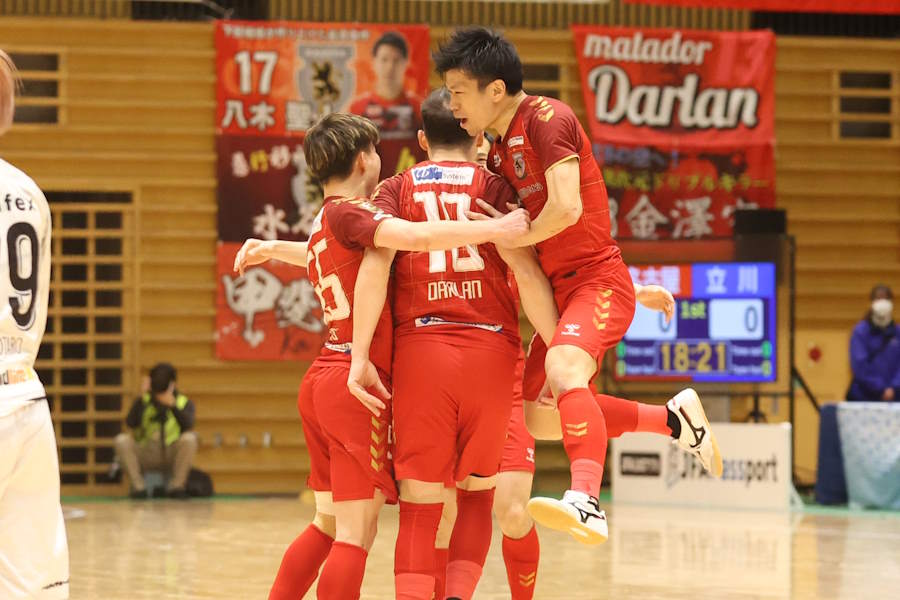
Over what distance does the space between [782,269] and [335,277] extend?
7.98 meters

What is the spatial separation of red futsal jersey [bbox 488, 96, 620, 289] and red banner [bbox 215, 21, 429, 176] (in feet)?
25.1

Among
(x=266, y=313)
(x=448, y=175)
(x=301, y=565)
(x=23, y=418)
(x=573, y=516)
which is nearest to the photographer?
(x=23, y=418)

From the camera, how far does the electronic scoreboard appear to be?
1059 centimetres

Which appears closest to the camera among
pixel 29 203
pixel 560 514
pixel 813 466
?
pixel 29 203

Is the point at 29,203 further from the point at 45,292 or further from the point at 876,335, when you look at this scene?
the point at 876,335

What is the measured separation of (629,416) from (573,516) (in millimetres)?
841

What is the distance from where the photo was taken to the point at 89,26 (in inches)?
464

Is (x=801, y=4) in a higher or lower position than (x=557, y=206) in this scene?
higher

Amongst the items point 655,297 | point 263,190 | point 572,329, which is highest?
point 263,190

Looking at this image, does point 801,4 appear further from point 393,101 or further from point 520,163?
point 520,163

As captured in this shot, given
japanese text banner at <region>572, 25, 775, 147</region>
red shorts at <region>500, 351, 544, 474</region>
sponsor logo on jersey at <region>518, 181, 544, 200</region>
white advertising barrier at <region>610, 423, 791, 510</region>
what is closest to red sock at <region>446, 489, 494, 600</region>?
red shorts at <region>500, 351, 544, 474</region>

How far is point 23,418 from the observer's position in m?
3.08

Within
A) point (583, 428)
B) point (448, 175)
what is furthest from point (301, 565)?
point (448, 175)

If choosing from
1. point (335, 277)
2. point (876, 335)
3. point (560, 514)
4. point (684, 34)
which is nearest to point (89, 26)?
point (684, 34)
